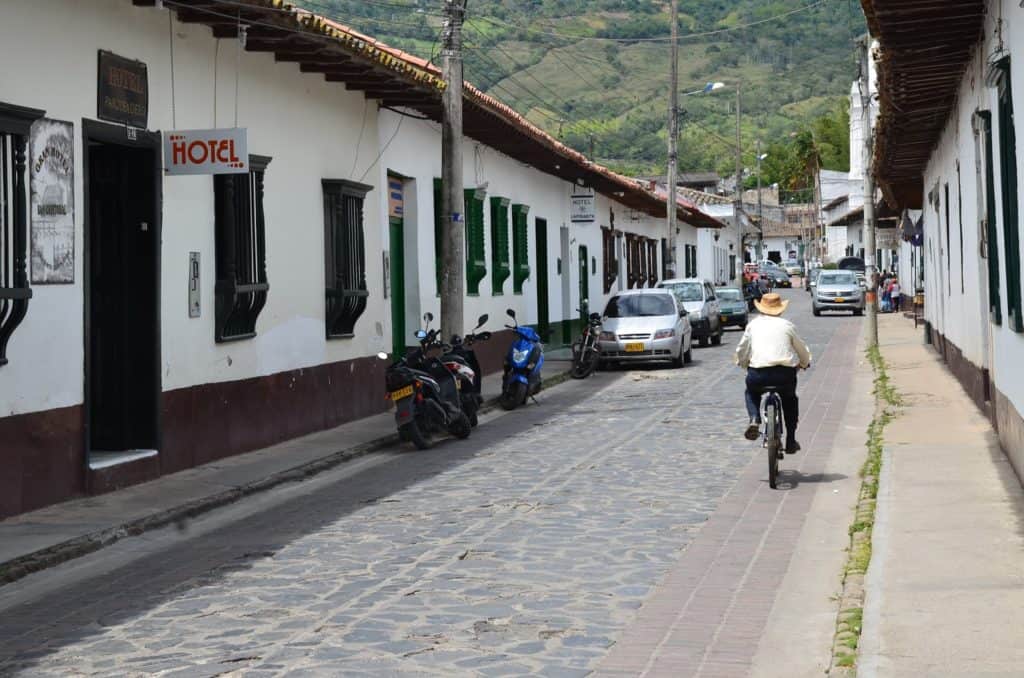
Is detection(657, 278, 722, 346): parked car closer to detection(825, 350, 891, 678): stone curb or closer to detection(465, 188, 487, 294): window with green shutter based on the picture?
detection(465, 188, 487, 294): window with green shutter

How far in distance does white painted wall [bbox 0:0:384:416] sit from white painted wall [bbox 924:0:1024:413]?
23.5 ft

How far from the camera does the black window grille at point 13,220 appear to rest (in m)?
10.7

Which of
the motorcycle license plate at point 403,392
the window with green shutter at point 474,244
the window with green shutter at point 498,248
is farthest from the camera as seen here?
the window with green shutter at point 498,248

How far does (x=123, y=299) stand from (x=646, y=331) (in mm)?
14856

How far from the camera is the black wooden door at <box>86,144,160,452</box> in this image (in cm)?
1327

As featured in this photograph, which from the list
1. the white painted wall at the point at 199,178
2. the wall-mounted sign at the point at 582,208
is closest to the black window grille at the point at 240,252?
the white painted wall at the point at 199,178

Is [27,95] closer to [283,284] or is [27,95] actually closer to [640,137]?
[283,284]

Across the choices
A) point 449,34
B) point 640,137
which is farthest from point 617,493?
point 640,137

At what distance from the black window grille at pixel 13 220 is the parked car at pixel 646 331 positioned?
17068mm

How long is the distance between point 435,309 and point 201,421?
31.0 ft

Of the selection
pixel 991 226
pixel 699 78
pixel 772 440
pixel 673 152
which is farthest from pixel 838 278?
pixel 699 78

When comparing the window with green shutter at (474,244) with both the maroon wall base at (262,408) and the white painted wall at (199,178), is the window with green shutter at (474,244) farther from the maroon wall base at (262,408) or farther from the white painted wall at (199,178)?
the maroon wall base at (262,408)

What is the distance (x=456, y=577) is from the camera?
8633 mm

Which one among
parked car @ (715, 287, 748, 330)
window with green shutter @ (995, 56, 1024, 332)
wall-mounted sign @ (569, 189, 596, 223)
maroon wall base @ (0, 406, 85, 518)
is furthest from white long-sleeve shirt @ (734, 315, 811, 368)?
parked car @ (715, 287, 748, 330)
